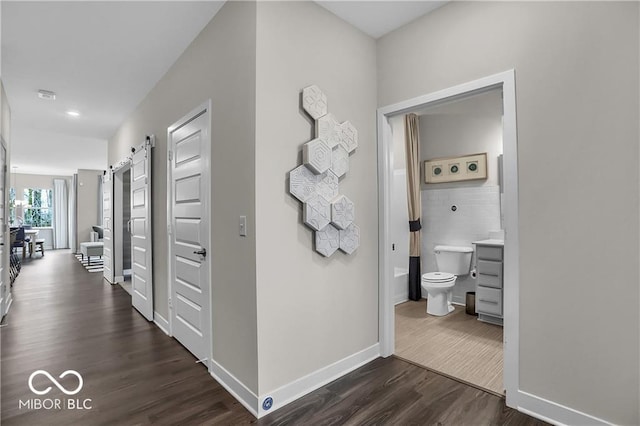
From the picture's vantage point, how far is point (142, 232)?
3814 mm

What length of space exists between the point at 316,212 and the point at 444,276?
7.25ft

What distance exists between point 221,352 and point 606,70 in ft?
9.08

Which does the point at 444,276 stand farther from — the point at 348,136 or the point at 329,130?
the point at 329,130

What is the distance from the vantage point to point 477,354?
268 centimetres

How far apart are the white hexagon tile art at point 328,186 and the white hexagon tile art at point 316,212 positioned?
4 centimetres

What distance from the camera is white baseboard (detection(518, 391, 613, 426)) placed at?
170 cm

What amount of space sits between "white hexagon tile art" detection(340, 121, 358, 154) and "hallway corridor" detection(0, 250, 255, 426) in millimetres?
1835

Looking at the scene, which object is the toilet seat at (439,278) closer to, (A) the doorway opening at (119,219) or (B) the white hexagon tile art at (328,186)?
(B) the white hexagon tile art at (328,186)

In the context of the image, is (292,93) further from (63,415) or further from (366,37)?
(63,415)

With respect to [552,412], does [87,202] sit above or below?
above

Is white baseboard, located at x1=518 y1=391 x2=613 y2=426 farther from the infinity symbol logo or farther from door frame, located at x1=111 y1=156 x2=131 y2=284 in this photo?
door frame, located at x1=111 y1=156 x2=131 y2=284

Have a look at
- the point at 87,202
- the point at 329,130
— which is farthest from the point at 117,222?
the point at 87,202

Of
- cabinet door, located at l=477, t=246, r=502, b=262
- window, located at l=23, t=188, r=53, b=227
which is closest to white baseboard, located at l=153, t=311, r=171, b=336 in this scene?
cabinet door, located at l=477, t=246, r=502, b=262

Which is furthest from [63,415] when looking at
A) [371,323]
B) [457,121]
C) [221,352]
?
[457,121]
